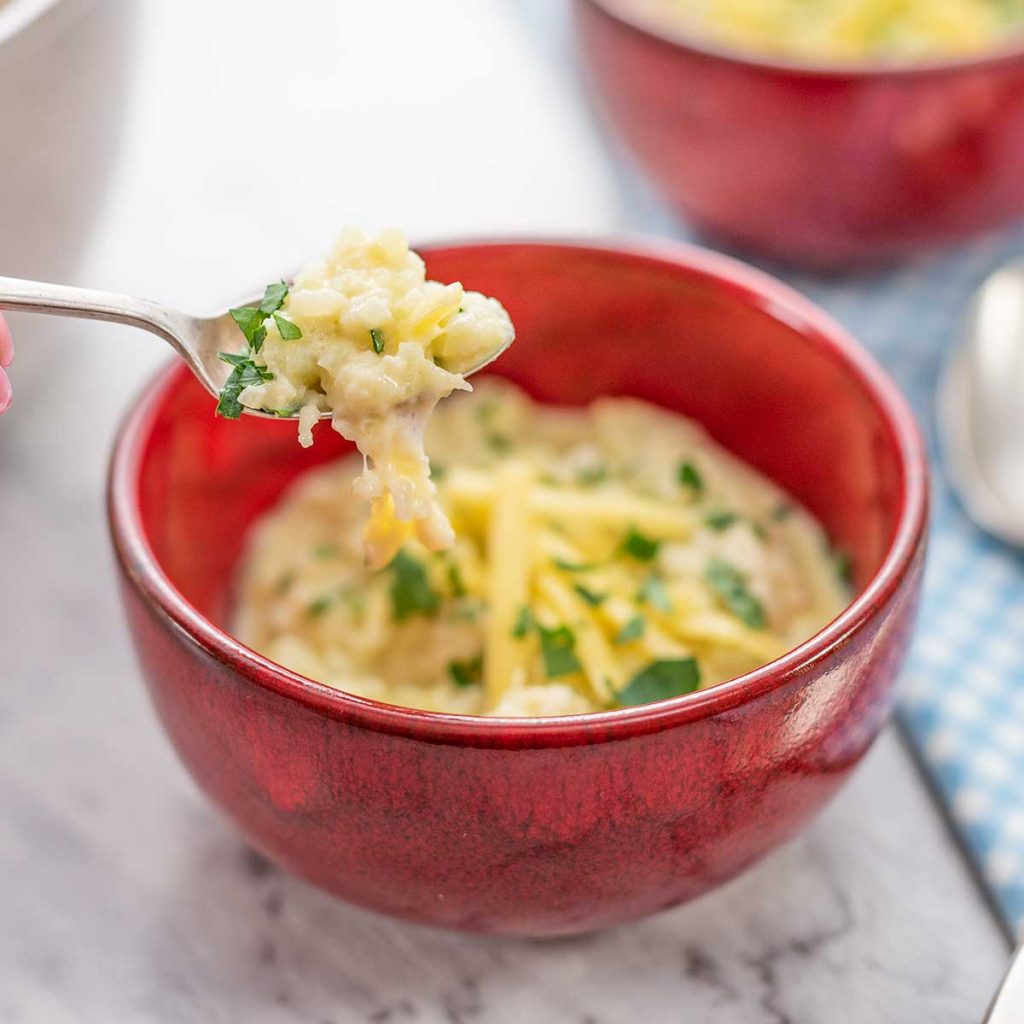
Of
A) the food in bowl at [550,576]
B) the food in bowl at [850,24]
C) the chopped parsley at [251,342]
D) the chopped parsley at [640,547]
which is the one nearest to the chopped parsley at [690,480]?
the food in bowl at [550,576]

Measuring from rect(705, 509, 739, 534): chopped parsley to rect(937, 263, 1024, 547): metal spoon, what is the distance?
0.33m

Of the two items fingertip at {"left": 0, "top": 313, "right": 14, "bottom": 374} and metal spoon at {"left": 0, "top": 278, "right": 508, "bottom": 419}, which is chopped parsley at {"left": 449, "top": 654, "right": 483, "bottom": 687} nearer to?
metal spoon at {"left": 0, "top": 278, "right": 508, "bottom": 419}

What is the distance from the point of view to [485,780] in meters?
0.87

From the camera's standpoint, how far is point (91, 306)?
35.4 inches

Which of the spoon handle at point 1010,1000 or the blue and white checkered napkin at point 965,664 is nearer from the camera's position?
the spoon handle at point 1010,1000

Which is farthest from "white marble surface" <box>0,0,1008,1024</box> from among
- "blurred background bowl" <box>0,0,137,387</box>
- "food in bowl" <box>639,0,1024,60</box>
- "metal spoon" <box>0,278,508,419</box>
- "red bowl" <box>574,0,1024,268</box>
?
"food in bowl" <box>639,0,1024,60</box>

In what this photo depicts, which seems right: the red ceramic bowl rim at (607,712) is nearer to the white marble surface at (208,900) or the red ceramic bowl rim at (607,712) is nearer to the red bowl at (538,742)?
the red bowl at (538,742)

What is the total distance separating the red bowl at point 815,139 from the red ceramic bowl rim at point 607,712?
405mm

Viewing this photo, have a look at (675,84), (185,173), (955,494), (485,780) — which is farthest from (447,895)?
(185,173)

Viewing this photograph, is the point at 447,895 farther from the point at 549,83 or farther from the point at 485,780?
the point at 549,83

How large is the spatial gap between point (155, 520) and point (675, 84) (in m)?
0.87

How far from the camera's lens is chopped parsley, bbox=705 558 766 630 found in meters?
1.17

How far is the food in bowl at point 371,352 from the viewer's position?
938 mm

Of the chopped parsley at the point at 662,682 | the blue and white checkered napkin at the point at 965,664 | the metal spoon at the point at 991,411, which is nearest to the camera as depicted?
the chopped parsley at the point at 662,682
